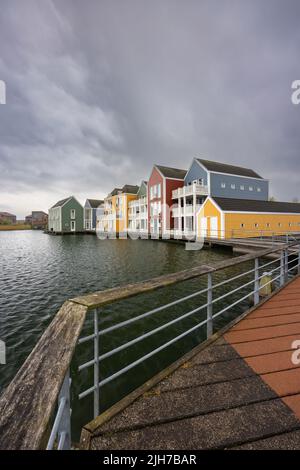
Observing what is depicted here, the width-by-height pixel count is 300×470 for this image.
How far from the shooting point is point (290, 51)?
24.4 feet

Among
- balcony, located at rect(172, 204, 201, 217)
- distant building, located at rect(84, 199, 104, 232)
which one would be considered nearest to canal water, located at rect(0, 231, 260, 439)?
balcony, located at rect(172, 204, 201, 217)

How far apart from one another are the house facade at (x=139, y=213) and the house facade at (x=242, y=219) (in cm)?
1364

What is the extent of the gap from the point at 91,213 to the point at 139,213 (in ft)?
78.7

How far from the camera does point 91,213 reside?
192 ft

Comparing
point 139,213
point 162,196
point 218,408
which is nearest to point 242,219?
point 162,196

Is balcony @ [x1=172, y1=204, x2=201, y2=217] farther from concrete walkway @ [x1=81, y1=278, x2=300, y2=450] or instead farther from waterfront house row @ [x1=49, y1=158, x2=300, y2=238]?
concrete walkway @ [x1=81, y1=278, x2=300, y2=450]

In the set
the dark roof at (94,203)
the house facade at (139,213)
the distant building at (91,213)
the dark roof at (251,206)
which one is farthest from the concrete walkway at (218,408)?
the dark roof at (94,203)

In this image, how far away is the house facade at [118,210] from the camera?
45.2 meters

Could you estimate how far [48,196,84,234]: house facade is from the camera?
163 ft

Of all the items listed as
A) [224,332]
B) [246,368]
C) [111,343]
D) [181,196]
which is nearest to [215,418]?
[246,368]

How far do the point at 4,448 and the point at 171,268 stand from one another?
40.8 feet

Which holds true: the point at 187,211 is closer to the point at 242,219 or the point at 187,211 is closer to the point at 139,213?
the point at 242,219

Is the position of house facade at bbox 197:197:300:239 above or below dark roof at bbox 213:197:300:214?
below

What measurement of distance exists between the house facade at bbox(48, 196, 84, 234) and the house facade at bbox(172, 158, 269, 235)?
29514mm
